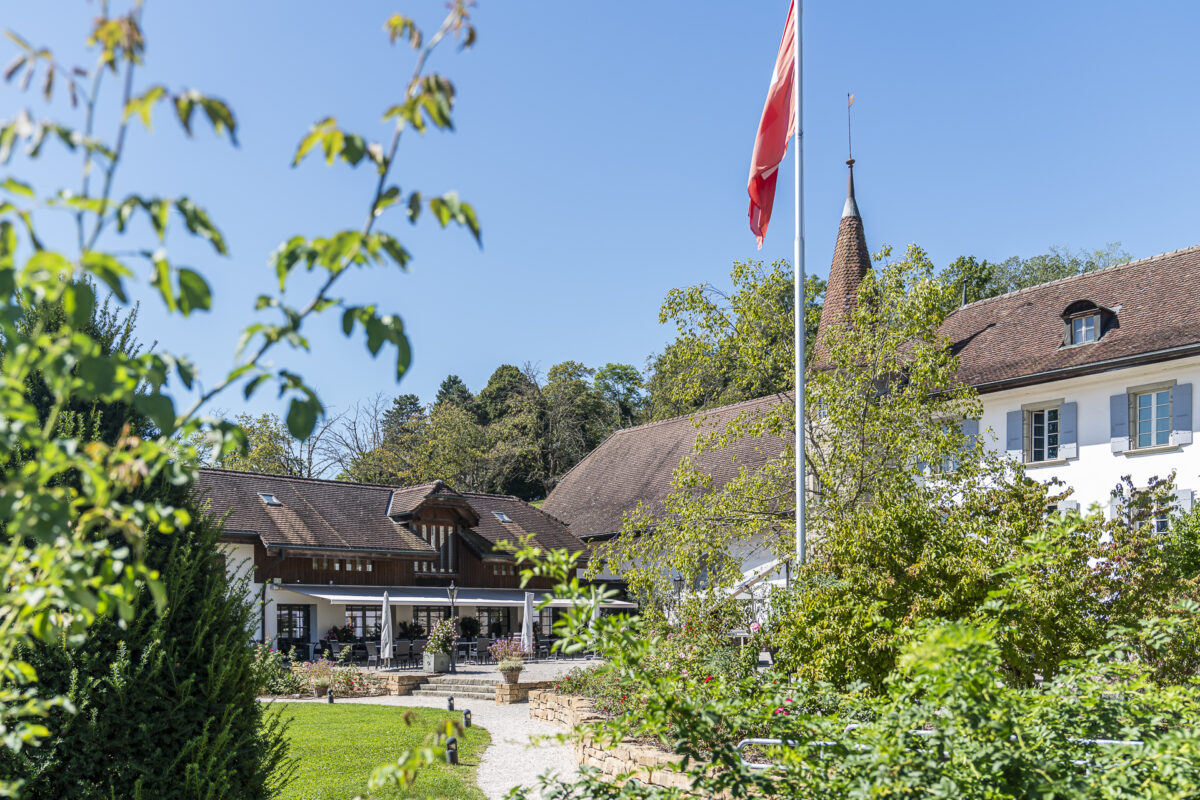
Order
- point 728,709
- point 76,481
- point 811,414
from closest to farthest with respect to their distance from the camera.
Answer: point 728,709, point 76,481, point 811,414

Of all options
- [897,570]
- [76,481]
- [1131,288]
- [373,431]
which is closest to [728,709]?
[76,481]

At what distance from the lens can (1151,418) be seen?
2102cm

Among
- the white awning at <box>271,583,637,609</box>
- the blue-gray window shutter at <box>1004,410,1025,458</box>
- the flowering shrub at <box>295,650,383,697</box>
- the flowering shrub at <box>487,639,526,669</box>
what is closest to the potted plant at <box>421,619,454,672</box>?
the flowering shrub at <box>487,639,526,669</box>

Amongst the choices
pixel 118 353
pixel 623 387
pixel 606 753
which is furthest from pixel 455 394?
pixel 118 353

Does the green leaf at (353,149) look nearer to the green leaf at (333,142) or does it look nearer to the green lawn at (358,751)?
the green leaf at (333,142)

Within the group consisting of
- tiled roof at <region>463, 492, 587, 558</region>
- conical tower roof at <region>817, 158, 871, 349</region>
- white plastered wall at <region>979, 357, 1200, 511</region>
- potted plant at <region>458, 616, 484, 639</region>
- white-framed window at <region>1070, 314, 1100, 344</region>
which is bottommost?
potted plant at <region>458, 616, 484, 639</region>

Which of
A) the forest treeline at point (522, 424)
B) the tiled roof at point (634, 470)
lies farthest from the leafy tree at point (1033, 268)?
the tiled roof at point (634, 470)

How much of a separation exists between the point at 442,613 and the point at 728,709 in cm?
3124

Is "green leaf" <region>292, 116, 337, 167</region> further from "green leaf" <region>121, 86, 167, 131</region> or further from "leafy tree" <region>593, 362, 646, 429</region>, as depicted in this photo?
"leafy tree" <region>593, 362, 646, 429</region>

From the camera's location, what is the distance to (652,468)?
38406mm

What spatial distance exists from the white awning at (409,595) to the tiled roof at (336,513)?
4.59 ft

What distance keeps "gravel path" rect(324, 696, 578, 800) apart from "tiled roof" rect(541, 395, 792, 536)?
16.5m

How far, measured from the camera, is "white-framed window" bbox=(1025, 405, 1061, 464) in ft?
74.6

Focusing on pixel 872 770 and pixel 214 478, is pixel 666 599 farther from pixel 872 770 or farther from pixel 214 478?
pixel 214 478
